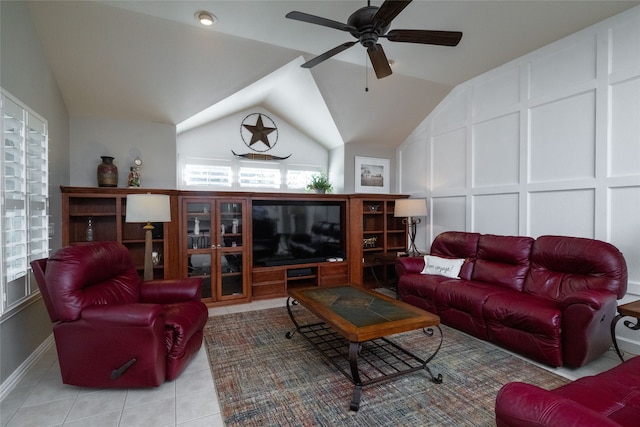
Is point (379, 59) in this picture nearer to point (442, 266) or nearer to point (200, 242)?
point (442, 266)

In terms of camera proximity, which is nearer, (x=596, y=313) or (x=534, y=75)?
(x=596, y=313)

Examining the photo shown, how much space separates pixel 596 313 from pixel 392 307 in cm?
147

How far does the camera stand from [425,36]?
235cm

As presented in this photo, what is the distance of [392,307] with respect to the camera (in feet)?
8.36

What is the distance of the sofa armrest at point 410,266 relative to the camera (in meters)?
3.91

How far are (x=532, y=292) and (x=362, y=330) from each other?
2062 millimetres

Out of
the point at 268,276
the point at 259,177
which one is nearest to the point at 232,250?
the point at 268,276

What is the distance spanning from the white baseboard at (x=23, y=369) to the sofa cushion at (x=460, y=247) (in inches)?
164

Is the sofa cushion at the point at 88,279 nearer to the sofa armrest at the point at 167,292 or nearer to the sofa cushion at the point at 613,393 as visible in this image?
the sofa armrest at the point at 167,292

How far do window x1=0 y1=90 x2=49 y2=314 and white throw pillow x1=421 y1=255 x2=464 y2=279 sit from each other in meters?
3.95

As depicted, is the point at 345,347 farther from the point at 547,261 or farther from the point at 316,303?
the point at 547,261

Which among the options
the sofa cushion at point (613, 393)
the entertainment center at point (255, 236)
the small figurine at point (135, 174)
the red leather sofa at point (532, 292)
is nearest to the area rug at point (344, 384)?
the red leather sofa at point (532, 292)

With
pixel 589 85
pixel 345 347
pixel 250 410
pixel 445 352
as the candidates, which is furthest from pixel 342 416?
pixel 589 85

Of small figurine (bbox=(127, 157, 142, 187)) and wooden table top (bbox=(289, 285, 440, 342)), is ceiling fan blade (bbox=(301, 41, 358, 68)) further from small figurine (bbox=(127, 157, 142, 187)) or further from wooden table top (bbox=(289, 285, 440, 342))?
small figurine (bbox=(127, 157, 142, 187))
